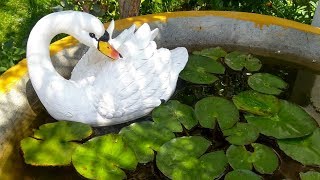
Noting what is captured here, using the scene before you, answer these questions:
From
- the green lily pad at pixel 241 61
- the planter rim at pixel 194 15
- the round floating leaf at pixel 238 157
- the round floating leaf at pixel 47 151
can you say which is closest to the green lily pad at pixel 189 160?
the round floating leaf at pixel 238 157

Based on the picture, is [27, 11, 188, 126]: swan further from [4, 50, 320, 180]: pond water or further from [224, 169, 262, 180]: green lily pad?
[224, 169, 262, 180]: green lily pad

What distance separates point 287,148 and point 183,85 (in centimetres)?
57

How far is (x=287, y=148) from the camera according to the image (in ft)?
6.19

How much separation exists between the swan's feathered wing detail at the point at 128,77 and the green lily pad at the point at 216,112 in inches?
6.0

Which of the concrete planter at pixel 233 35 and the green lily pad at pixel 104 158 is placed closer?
the green lily pad at pixel 104 158

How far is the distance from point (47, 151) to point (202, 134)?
24.3 inches

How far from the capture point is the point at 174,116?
197cm

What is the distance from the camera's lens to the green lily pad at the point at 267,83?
2142mm

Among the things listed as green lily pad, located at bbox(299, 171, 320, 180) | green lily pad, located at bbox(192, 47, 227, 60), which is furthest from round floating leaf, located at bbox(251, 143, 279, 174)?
green lily pad, located at bbox(192, 47, 227, 60)

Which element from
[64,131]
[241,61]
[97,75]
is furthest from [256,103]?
[64,131]

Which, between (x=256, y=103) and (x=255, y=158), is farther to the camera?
(x=256, y=103)

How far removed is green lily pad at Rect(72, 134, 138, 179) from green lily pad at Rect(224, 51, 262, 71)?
74cm

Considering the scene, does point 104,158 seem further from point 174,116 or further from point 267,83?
point 267,83

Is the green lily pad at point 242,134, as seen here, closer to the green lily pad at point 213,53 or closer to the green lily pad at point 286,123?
the green lily pad at point 286,123
